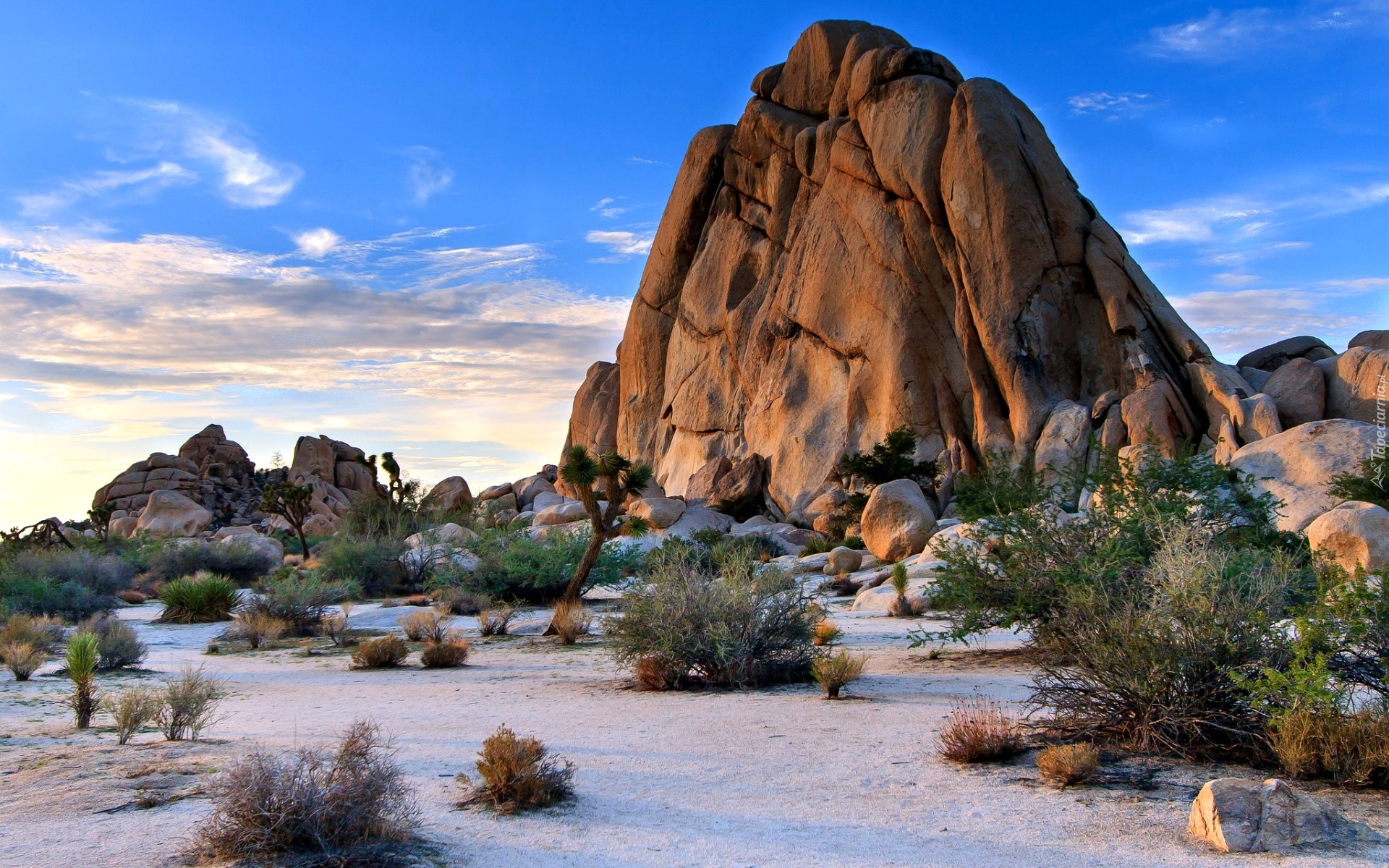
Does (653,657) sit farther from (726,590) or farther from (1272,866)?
(1272,866)

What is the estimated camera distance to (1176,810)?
229 inches

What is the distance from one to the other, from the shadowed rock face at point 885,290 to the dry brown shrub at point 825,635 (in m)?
20.1

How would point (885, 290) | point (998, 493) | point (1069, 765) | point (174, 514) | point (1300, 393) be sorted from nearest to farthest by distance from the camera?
point (1069, 765) → point (998, 493) → point (1300, 393) → point (885, 290) → point (174, 514)

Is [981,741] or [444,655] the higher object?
[444,655]

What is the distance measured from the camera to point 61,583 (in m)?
21.1

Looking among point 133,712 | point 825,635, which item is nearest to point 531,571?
point 825,635

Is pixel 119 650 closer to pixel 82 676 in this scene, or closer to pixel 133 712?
pixel 82 676

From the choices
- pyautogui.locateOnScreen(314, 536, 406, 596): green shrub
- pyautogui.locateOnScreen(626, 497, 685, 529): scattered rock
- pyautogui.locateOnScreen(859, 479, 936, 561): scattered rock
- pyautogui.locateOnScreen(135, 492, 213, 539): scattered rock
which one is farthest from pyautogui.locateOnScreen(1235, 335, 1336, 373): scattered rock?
pyautogui.locateOnScreen(135, 492, 213, 539): scattered rock

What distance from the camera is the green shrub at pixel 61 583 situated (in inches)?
734

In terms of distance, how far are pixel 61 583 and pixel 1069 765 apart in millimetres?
21087

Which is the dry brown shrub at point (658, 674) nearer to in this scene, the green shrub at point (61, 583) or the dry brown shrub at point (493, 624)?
the dry brown shrub at point (493, 624)

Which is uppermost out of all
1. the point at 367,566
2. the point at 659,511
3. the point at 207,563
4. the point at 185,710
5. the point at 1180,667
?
the point at 659,511

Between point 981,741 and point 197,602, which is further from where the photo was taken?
point 197,602

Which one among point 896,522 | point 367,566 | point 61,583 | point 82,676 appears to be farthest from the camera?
point 896,522
